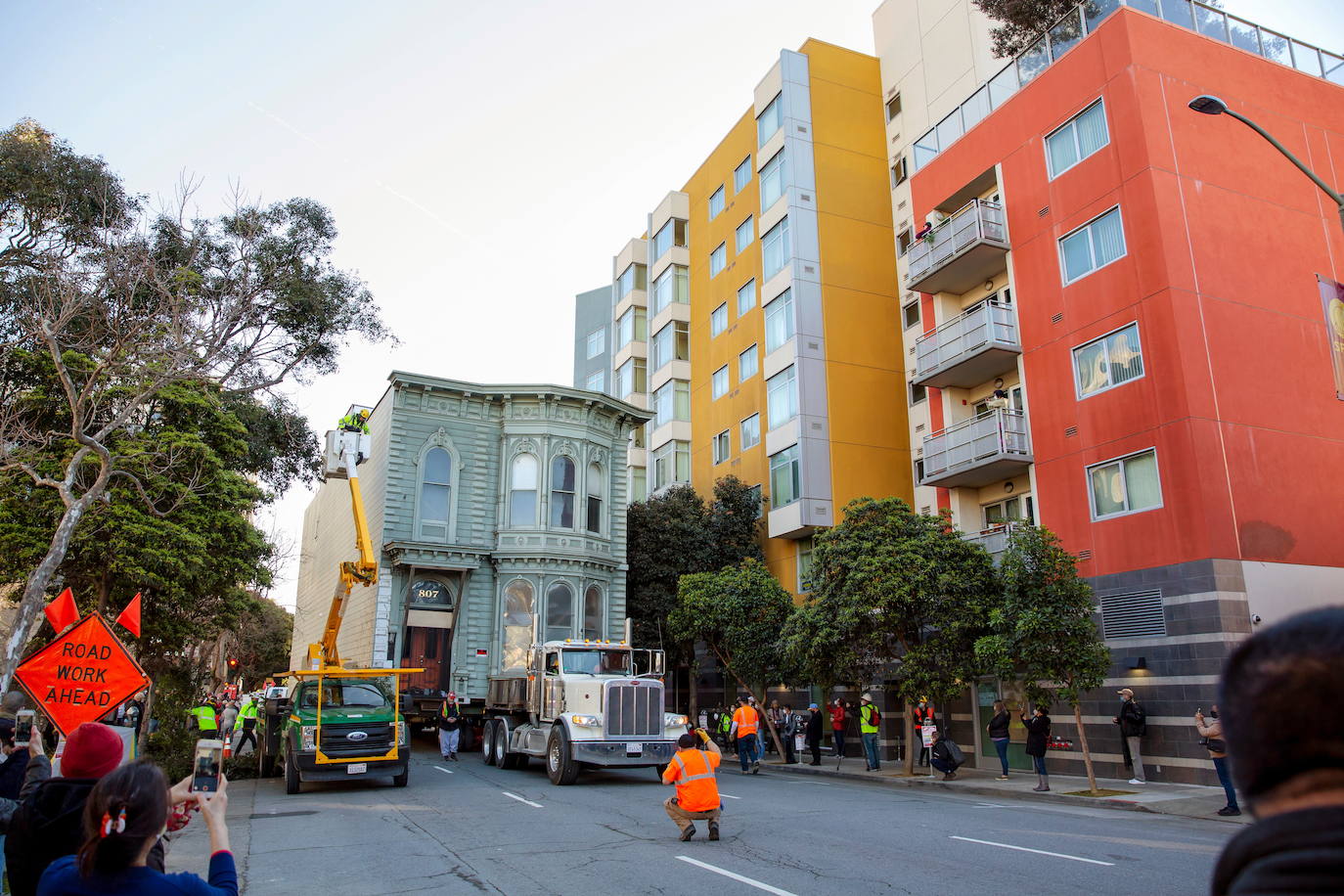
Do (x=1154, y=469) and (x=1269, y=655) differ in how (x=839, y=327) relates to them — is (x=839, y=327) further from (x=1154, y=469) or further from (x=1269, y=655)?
(x=1269, y=655)

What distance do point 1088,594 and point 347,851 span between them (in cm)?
1407

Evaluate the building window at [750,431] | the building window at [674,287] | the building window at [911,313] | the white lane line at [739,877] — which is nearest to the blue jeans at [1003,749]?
the white lane line at [739,877]

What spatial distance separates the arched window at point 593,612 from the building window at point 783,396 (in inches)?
349

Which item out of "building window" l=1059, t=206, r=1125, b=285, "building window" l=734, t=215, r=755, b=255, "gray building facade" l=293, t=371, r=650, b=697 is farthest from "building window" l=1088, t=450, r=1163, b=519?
"building window" l=734, t=215, r=755, b=255

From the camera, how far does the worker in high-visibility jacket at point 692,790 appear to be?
1192 cm

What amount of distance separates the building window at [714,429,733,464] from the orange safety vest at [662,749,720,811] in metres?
26.8

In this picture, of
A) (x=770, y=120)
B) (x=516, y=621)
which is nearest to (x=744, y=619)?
(x=516, y=621)

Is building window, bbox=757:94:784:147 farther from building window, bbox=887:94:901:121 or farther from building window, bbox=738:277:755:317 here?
building window, bbox=738:277:755:317

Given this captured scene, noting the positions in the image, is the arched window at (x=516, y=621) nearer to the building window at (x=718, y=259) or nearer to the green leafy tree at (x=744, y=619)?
the green leafy tree at (x=744, y=619)

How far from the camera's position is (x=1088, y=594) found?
1842 centimetres

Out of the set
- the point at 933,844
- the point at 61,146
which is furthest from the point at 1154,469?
the point at 61,146

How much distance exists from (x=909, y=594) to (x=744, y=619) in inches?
329

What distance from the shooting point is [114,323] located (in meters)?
20.0

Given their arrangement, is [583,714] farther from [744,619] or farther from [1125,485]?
[1125,485]
